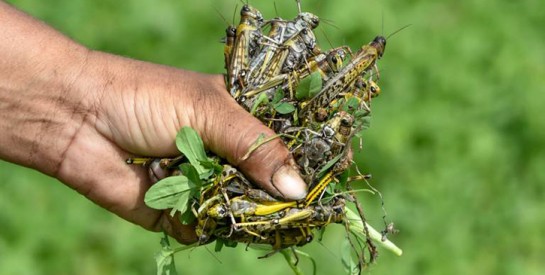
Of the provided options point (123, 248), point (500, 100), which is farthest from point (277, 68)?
point (500, 100)

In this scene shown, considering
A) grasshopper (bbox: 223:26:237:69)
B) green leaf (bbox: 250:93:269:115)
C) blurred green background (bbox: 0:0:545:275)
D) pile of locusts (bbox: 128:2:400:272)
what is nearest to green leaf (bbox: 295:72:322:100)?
pile of locusts (bbox: 128:2:400:272)

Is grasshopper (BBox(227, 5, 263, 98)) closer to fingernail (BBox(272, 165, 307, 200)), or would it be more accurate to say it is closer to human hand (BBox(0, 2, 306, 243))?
human hand (BBox(0, 2, 306, 243))

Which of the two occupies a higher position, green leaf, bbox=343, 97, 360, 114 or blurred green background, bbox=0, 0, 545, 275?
green leaf, bbox=343, 97, 360, 114

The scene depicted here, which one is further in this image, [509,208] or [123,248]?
[509,208]

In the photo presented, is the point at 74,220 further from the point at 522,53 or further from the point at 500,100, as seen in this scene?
the point at 522,53

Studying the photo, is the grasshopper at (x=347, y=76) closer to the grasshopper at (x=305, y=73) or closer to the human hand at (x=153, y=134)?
the grasshopper at (x=305, y=73)

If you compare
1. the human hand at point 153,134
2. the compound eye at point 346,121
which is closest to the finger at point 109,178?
the human hand at point 153,134
